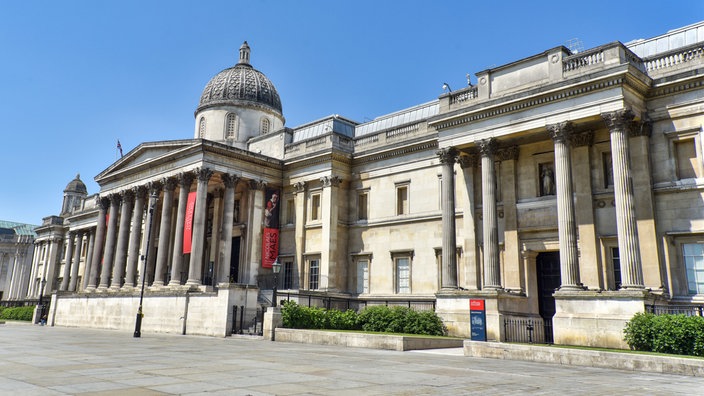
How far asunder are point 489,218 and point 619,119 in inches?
280

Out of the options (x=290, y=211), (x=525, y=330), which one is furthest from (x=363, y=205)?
(x=525, y=330)

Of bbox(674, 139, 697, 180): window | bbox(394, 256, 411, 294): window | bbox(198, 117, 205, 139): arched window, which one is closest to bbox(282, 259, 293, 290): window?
bbox(394, 256, 411, 294): window

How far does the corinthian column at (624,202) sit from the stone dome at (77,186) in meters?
77.8

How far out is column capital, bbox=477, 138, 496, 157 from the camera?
26.7 metres

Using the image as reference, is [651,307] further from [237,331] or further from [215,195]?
[215,195]

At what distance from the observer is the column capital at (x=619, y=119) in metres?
22.4

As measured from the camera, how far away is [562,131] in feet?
79.3

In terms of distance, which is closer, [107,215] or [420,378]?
[420,378]

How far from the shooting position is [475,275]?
28031mm

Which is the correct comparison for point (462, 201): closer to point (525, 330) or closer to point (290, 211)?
point (525, 330)

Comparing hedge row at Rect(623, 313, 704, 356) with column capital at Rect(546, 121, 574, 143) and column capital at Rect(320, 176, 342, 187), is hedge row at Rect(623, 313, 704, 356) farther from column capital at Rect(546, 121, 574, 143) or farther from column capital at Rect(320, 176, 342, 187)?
column capital at Rect(320, 176, 342, 187)

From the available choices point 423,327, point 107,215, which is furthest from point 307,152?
point 107,215

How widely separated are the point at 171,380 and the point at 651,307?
1832 centimetres

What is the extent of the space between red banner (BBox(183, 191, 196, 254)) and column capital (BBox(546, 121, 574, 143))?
22.6 metres
